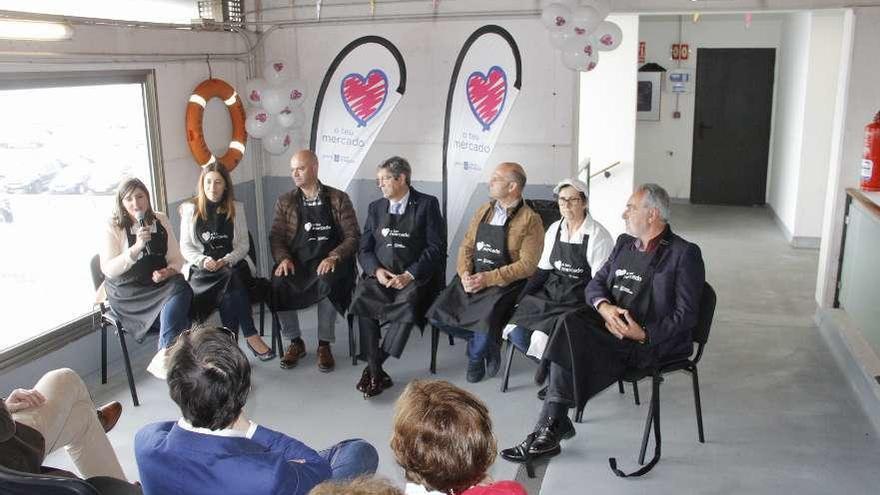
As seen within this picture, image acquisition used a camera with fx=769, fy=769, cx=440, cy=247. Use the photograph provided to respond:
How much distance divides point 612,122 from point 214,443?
558 cm

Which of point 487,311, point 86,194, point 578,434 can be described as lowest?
point 578,434

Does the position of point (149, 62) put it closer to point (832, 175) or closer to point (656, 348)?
point (656, 348)

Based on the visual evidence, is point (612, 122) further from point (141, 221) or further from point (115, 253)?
point (115, 253)

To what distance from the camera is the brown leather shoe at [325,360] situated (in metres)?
4.46

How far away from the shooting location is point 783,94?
28.5ft

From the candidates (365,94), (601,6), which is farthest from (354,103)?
(601,6)

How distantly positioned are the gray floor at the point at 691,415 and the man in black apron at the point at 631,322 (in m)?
0.30

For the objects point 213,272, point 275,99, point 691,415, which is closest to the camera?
point 691,415

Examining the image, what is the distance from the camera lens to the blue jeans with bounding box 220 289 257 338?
449cm

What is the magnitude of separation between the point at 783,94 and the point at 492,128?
17.0 ft

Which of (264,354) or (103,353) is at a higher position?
(103,353)

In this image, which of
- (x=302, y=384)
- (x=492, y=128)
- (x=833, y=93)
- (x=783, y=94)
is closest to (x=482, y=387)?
(x=302, y=384)

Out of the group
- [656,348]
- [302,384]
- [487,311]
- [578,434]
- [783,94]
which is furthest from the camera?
[783,94]

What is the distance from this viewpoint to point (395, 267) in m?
4.43
